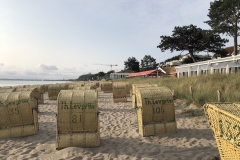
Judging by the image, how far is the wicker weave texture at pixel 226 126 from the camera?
292 cm

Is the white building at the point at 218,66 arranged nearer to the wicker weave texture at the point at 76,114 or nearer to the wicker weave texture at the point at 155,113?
the wicker weave texture at the point at 155,113

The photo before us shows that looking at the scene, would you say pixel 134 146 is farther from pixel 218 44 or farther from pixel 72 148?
pixel 218 44

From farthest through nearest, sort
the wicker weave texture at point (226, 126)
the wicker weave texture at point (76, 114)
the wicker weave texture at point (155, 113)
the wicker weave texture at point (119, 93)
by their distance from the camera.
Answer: the wicker weave texture at point (119, 93), the wicker weave texture at point (155, 113), the wicker weave texture at point (76, 114), the wicker weave texture at point (226, 126)

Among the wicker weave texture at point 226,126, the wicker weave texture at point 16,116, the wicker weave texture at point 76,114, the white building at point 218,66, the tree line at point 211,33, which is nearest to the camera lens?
the wicker weave texture at point 226,126

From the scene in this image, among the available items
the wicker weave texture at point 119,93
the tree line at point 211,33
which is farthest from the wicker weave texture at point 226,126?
the tree line at point 211,33

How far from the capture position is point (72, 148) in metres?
5.54

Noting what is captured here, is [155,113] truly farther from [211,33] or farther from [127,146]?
[211,33]

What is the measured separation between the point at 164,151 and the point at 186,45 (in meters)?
37.5

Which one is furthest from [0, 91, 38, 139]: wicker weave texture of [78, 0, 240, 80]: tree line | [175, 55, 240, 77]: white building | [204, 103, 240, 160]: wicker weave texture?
[78, 0, 240, 80]: tree line

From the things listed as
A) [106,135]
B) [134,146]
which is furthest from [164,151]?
[106,135]

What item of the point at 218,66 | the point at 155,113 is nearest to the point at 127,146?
the point at 155,113

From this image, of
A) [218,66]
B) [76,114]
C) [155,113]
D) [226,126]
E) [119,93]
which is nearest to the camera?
[226,126]

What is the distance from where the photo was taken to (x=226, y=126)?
3119mm

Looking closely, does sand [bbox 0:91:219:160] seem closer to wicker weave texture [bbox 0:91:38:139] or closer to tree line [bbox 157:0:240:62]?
wicker weave texture [bbox 0:91:38:139]
